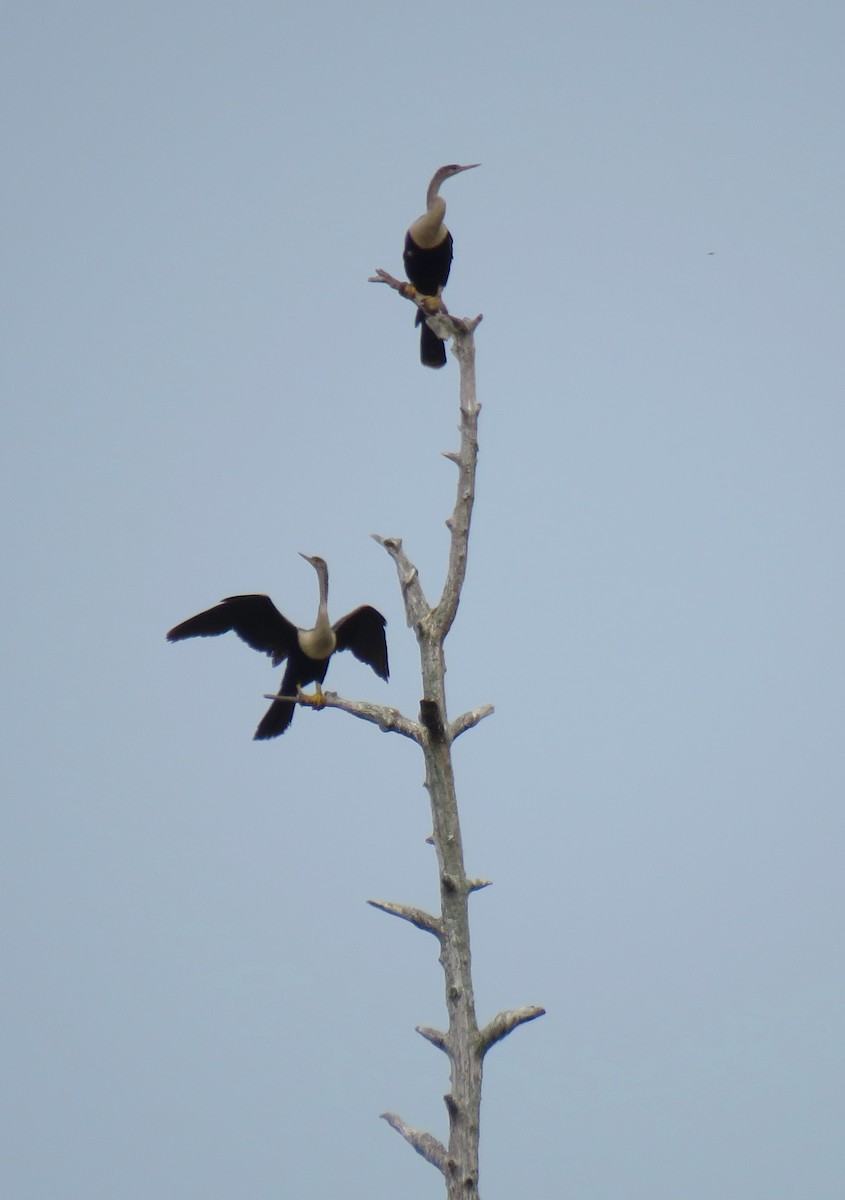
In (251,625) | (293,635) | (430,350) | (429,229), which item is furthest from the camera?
(430,350)

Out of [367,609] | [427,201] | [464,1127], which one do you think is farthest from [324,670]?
[427,201]

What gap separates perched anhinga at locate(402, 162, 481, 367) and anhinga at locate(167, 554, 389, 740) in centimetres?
146

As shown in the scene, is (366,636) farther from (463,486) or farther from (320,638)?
(463,486)

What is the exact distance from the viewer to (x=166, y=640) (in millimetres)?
5586

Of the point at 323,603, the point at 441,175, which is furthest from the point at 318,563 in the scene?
the point at 441,175

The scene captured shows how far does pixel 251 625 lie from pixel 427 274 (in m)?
2.24

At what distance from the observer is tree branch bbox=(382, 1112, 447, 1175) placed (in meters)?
4.73

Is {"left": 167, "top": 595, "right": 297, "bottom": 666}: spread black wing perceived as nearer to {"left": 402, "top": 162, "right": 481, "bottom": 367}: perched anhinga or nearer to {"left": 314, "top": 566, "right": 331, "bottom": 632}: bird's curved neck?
{"left": 314, "top": 566, "right": 331, "bottom": 632}: bird's curved neck

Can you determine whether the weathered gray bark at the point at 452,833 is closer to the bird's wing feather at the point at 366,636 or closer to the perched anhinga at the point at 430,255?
the bird's wing feather at the point at 366,636

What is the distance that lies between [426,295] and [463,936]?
334cm

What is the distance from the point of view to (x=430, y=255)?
7062 millimetres

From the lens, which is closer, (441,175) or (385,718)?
(385,718)

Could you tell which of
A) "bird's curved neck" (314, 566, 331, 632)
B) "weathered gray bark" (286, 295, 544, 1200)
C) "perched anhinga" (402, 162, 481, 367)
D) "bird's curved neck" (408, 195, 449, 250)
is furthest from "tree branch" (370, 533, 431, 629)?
"bird's curved neck" (408, 195, 449, 250)

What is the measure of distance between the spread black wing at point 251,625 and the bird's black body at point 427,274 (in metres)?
1.85
